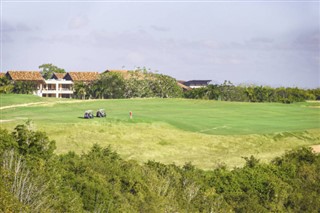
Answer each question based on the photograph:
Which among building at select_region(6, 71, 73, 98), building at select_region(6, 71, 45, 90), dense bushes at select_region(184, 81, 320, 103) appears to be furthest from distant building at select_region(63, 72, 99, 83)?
dense bushes at select_region(184, 81, 320, 103)

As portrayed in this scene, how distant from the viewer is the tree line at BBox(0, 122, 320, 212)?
31.5 meters

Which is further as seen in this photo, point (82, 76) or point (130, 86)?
point (82, 76)

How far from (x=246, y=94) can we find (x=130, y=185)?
445 ft

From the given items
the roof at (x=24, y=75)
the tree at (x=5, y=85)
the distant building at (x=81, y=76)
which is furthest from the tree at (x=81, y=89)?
the tree at (x=5, y=85)

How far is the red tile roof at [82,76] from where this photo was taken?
591ft

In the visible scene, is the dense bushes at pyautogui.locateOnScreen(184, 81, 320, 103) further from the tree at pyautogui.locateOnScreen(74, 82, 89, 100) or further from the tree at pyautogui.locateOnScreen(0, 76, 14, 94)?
the tree at pyautogui.locateOnScreen(0, 76, 14, 94)

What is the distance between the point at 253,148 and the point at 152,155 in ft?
54.7

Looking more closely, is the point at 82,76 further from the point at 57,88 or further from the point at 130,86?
the point at 130,86

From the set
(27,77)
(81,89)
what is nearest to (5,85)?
(27,77)

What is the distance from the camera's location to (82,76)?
7180 inches

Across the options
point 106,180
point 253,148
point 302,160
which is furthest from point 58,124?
point 106,180

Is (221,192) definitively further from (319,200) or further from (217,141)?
(217,141)

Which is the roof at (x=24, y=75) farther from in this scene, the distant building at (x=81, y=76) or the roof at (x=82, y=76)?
the roof at (x=82, y=76)

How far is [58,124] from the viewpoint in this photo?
79.6 meters
